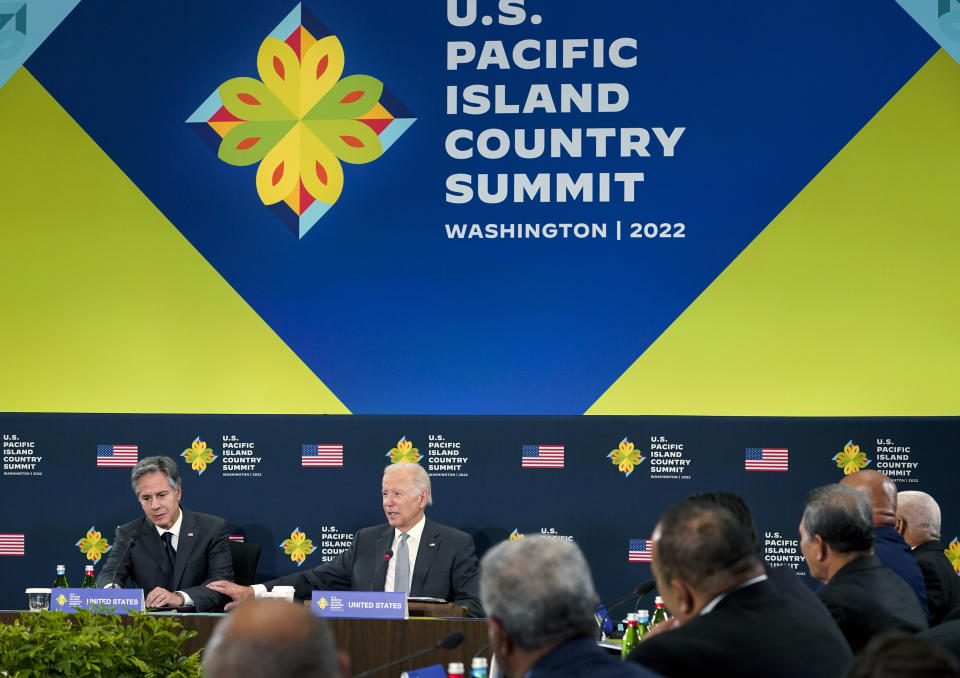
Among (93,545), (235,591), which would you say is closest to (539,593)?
(235,591)

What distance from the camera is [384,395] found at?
607 cm

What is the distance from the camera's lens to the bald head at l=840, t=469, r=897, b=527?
181 inches

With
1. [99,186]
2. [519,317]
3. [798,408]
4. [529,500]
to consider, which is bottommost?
[529,500]

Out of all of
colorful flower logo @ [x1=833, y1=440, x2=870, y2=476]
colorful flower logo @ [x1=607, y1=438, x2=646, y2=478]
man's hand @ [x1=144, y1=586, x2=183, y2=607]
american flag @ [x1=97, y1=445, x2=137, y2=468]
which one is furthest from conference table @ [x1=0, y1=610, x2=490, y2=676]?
colorful flower logo @ [x1=833, y1=440, x2=870, y2=476]

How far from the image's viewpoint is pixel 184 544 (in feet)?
18.2

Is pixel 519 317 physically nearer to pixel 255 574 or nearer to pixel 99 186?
pixel 255 574

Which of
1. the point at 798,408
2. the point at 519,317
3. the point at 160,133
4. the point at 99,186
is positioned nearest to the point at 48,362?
the point at 99,186

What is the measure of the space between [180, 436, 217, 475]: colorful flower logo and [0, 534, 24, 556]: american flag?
1.02m

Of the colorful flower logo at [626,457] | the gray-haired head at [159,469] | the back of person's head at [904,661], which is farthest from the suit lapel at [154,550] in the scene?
the back of person's head at [904,661]

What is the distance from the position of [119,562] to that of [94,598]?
140cm

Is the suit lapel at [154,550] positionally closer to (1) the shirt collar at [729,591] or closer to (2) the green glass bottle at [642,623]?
(2) the green glass bottle at [642,623]

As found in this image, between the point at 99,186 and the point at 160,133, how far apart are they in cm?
46

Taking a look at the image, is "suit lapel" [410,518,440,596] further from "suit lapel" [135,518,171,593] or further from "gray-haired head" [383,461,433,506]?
"suit lapel" [135,518,171,593]

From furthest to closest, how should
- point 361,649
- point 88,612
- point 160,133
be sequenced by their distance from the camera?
point 160,133
point 361,649
point 88,612
